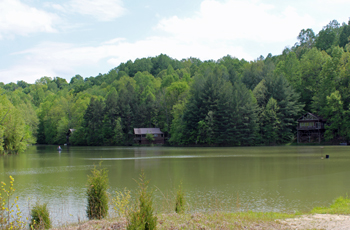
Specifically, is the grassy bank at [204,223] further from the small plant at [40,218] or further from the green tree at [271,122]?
the green tree at [271,122]

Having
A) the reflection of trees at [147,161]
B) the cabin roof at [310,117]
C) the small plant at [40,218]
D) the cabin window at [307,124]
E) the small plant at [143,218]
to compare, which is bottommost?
the reflection of trees at [147,161]

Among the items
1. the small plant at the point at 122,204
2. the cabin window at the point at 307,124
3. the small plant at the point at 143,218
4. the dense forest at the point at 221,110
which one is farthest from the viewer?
the cabin window at the point at 307,124

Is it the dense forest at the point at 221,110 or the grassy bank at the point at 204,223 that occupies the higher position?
the dense forest at the point at 221,110

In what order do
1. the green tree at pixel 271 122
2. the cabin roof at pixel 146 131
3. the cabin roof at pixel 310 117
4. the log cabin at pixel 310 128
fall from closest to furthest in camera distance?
the log cabin at pixel 310 128, the cabin roof at pixel 310 117, the green tree at pixel 271 122, the cabin roof at pixel 146 131

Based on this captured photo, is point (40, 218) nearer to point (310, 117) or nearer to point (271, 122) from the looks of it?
point (271, 122)

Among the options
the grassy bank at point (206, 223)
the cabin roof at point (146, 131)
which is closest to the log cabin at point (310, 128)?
the cabin roof at point (146, 131)

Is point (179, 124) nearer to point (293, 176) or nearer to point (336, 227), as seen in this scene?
point (293, 176)

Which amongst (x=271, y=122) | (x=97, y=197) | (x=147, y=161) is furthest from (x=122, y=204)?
(x=271, y=122)

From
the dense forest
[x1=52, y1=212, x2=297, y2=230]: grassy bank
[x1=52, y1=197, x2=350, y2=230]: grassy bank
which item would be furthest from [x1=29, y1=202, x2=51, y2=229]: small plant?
the dense forest

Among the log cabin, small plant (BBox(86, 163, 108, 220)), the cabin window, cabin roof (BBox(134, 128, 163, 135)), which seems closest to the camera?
small plant (BBox(86, 163, 108, 220))

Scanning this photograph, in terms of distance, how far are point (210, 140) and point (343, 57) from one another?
31217mm

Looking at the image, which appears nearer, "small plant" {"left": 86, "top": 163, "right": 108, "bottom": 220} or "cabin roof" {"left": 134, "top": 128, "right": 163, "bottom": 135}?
"small plant" {"left": 86, "top": 163, "right": 108, "bottom": 220}

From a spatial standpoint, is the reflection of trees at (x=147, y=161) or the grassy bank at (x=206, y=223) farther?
the reflection of trees at (x=147, y=161)

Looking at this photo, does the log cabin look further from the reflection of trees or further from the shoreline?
the shoreline
